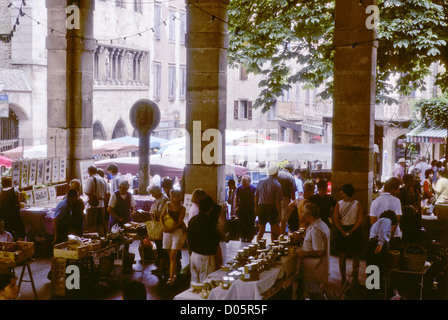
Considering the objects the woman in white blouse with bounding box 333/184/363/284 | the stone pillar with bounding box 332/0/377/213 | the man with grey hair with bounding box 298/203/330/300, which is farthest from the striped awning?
the man with grey hair with bounding box 298/203/330/300

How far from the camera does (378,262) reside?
927 cm

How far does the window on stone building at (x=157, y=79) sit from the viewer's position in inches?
1417

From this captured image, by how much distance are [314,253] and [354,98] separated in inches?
175

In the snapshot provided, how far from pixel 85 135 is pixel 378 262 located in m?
8.18

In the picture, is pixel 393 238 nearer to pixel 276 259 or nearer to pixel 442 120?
pixel 276 259

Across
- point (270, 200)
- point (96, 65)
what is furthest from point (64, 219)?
point (96, 65)

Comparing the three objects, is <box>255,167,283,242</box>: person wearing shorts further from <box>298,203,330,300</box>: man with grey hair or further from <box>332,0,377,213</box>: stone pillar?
<box>298,203,330,300</box>: man with grey hair

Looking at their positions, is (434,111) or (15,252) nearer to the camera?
(15,252)

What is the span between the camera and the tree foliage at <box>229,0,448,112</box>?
17641mm

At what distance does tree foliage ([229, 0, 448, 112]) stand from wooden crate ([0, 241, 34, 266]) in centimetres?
919

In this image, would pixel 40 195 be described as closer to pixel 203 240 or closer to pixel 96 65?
pixel 203 240

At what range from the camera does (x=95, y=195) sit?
12.9 m

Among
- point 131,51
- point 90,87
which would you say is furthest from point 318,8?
point 131,51

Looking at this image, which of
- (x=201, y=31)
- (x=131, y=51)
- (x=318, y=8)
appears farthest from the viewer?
(x=131, y=51)
